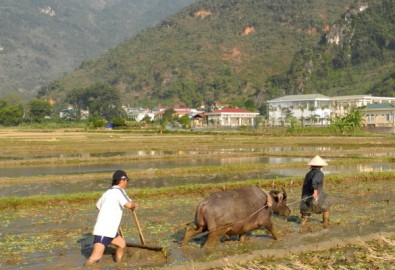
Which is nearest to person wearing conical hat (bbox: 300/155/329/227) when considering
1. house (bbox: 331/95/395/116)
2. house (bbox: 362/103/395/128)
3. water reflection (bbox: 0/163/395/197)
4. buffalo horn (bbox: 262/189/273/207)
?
buffalo horn (bbox: 262/189/273/207)

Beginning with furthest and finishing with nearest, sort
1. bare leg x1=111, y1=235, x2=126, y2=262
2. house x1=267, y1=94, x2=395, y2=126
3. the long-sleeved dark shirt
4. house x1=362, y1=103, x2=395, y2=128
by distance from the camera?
house x1=267, y1=94, x2=395, y2=126 → house x1=362, y1=103, x2=395, y2=128 → the long-sleeved dark shirt → bare leg x1=111, y1=235, x2=126, y2=262

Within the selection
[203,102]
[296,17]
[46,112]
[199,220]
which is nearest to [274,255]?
[199,220]

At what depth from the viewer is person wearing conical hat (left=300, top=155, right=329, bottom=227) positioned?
11383 mm

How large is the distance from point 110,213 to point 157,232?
2.84m

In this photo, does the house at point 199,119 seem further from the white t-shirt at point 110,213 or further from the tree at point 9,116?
the white t-shirt at point 110,213

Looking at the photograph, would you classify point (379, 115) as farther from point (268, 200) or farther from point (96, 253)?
point (96, 253)

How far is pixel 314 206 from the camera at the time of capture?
11.4 meters

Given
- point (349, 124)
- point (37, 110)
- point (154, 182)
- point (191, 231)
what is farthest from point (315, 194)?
point (37, 110)

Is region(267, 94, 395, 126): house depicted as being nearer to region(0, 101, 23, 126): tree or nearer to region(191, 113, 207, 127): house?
region(191, 113, 207, 127): house

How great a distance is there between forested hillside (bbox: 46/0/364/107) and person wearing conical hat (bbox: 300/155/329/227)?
128207mm

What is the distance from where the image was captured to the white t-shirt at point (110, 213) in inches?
334

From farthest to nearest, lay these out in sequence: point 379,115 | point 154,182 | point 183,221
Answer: point 379,115 → point 154,182 → point 183,221

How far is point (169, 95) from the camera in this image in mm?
154125

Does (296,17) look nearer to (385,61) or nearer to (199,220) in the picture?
(385,61)
